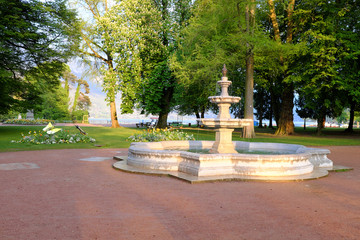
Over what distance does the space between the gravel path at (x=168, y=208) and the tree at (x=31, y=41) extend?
18907mm

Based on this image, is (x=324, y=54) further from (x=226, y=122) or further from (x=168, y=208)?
(x=168, y=208)

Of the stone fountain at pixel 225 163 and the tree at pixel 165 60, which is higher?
the tree at pixel 165 60

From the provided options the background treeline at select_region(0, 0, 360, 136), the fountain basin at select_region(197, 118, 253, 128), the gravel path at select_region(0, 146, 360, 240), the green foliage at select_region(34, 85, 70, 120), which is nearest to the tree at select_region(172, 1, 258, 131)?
the background treeline at select_region(0, 0, 360, 136)

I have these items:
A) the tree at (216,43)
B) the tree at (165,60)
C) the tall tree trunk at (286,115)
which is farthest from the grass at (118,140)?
the tree at (165,60)

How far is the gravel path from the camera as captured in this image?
488 cm

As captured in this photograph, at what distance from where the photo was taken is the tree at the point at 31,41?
2434cm

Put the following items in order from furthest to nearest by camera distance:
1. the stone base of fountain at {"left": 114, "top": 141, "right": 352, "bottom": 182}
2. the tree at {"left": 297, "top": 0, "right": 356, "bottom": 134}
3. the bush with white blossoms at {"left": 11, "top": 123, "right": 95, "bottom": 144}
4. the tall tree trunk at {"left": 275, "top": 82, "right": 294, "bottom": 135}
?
the tall tree trunk at {"left": 275, "top": 82, "right": 294, "bottom": 135} < the tree at {"left": 297, "top": 0, "right": 356, "bottom": 134} < the bush with white blossoms at {"left": 11, "top": 123, "right": 95, "bottom": 144} < the stone base of fountain at {"left": 114, "top": 141, "right": 352, "bottom": 182}

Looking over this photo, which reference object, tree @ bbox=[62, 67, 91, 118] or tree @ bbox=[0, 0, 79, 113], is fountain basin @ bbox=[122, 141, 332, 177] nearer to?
tree @ bbox=[0, 0, 79, 113]

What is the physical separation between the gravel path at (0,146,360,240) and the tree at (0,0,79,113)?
18907 mm

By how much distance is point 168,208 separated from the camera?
621cm

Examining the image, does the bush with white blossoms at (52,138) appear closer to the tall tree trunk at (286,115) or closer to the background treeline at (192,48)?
the background treeline at (192,48)

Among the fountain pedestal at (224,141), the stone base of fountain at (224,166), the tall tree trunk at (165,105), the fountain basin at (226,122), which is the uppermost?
the tall tree trunk at (165,105)

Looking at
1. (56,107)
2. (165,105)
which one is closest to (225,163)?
(165,105)

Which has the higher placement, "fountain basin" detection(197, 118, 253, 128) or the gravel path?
"fountain basin" detection(197, 118, 253, 128)
